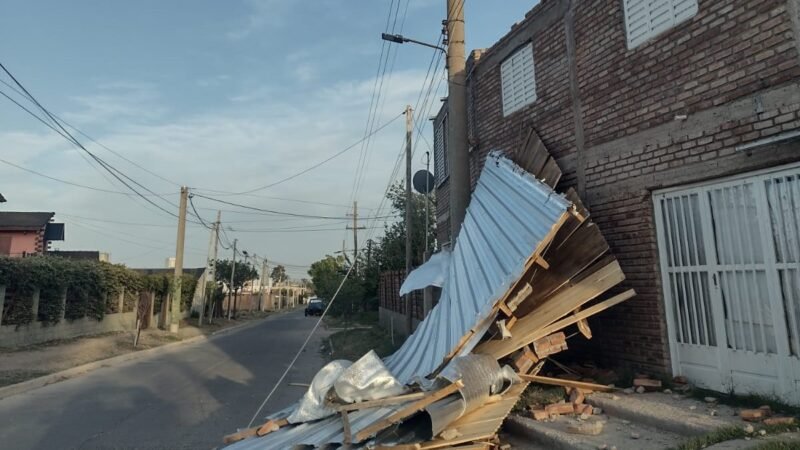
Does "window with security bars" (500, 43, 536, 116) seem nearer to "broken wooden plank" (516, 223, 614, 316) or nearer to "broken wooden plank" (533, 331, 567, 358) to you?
"broken wooden plank" (516, 223, 614, 316)

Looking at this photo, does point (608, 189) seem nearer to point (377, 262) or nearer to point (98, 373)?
point (98, 373)

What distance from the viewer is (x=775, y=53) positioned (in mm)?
4543

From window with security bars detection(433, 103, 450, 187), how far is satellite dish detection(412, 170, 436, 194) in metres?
0.24

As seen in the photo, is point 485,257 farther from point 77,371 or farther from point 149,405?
point 77,371

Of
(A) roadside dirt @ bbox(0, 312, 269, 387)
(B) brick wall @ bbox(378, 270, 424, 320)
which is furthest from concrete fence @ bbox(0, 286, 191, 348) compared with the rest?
(B) brick wall @ bbox(378, 270, 424, 320)

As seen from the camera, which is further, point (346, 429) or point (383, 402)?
point (383, 402)

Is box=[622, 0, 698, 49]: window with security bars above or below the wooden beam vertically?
above

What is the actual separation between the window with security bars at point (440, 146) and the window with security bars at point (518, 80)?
382 cm

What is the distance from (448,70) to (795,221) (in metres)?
5.68

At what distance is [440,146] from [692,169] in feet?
27.1

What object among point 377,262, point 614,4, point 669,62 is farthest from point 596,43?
point 377,262

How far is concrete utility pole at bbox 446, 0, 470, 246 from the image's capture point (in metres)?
8.22

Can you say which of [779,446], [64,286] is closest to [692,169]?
[779,446]

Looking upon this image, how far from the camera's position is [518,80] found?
8.30 m
